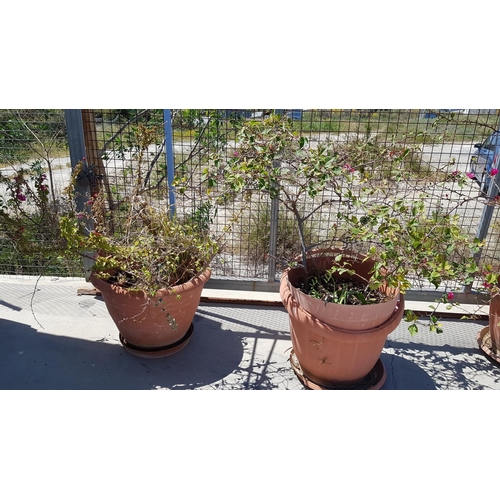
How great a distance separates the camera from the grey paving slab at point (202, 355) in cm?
247

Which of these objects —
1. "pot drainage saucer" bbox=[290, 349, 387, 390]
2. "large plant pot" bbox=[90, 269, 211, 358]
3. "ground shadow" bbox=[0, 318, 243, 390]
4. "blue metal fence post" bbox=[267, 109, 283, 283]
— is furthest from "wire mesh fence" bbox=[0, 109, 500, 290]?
"pot drainage saucer" bbox=[290, 349, 387, 390]

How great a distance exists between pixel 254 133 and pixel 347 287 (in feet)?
3.46

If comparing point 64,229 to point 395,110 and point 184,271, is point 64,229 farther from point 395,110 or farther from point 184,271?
point 395,110

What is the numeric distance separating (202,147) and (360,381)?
1.91 meters

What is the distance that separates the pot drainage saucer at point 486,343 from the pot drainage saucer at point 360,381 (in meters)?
0.75

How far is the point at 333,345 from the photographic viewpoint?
2.21 meters

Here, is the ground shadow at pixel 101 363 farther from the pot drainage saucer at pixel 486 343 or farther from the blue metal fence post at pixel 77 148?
the pot drainage saucer at pixel 486 343

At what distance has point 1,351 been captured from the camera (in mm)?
2666

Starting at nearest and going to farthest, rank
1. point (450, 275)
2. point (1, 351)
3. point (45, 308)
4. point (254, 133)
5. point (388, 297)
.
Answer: point (450, 275) → point (254, 133) → point (388, 297) → point (1, 351) → point (45, 308)

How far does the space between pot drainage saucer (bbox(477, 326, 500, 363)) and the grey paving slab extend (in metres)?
0.04

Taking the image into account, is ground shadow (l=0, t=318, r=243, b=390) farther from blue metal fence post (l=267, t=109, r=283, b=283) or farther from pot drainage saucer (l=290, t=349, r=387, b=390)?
blue metal fence post (l=267, t=109, r=283, b=283)

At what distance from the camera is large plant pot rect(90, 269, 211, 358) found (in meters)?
2.40

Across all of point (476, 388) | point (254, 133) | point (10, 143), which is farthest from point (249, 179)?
point (10, 143)

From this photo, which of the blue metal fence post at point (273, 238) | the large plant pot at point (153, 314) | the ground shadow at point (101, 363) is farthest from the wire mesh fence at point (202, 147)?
the ground shadow at point (101, 363)
